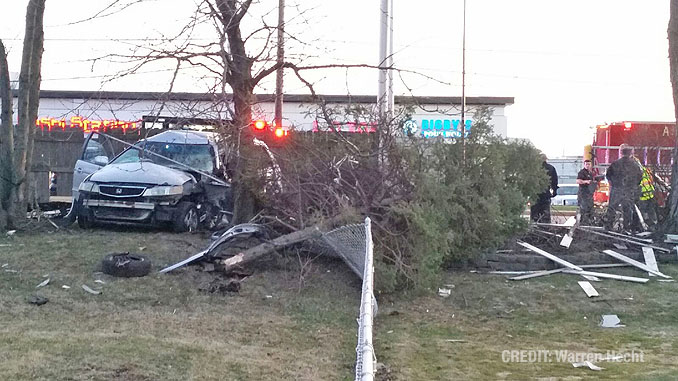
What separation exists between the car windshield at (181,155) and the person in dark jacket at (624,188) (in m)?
7.20

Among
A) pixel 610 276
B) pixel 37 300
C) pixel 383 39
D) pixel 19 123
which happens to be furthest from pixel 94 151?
pixel 610 276

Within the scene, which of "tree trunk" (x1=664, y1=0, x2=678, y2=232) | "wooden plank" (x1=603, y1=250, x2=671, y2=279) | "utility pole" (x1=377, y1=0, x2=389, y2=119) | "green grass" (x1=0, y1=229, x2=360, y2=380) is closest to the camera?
"green grass" (x1=0, y1=229, x2=360, y2=380)

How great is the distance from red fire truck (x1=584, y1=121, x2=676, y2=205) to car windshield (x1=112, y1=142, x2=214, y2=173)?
9.09 meters

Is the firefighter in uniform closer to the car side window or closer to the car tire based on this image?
the car tire

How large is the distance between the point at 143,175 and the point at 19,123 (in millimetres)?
2037

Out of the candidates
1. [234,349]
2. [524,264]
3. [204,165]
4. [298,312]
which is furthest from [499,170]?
[234,349]

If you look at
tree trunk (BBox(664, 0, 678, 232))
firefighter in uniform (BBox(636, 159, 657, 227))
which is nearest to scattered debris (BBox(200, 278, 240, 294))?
tree trunk (BBox(664, 0, 678, 232))

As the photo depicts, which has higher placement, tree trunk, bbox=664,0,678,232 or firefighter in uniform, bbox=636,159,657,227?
tree trunk, bbox=664,0,678,232

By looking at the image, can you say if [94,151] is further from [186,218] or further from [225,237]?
[225,237]

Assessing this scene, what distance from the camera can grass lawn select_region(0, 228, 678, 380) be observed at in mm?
6223

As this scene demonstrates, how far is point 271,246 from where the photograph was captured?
1008 cm

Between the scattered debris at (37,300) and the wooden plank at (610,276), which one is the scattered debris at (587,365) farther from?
the scattered debris at (37,300)

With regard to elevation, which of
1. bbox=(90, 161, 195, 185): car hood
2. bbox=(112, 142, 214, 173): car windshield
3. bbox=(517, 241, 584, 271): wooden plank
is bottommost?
bbox=(517, 241, 584, 271): wooden plank

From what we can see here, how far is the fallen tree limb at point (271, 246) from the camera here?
32.3 feet
